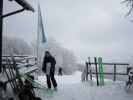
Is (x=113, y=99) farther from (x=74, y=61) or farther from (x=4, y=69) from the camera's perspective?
(x=74, y=61)

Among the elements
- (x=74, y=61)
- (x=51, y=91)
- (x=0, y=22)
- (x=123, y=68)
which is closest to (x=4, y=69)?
(x=0, y=22)

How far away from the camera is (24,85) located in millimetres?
7254

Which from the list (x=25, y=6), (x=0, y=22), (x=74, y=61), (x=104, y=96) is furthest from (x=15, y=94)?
(x=74, y=61)

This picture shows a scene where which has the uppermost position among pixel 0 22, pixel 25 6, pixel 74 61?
pixel 25 6

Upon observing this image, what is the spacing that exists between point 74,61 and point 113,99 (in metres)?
62.6

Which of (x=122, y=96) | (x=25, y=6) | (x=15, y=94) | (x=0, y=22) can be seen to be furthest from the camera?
(x=122, y=96)

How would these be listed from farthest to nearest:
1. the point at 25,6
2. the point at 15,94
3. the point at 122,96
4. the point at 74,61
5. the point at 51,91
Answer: the point at 74,61
the point at 51,91
the point at 122,96
the point at 25,6
the point at 15,94

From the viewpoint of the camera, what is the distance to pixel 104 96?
9289mm

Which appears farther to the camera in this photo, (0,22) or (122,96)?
(122,96)

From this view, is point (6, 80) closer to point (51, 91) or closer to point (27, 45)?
point (51, 91)

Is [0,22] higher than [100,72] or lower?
higher

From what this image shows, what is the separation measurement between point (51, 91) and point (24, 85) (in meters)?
2.93

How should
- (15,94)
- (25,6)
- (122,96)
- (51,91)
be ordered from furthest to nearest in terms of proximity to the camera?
(51,91), (122,96), (25,6), (15,94)

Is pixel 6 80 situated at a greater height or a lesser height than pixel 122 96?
greater
